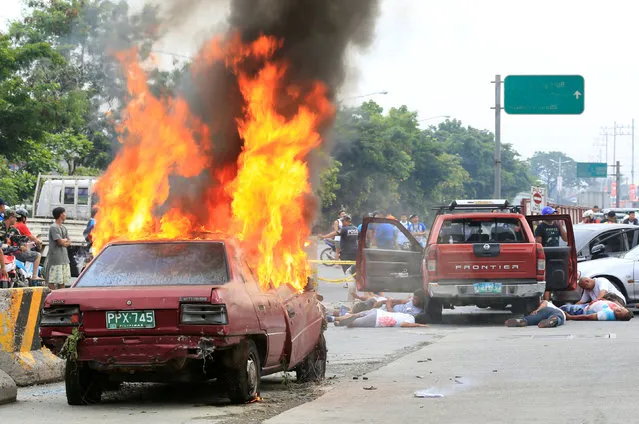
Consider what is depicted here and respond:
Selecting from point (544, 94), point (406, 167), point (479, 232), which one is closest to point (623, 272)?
point (479, 232)

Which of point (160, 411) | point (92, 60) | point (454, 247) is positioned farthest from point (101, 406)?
point (92, 60)

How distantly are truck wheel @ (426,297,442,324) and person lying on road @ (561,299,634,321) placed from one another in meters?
2.18

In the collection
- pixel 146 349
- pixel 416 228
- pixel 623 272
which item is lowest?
pixel 146 349

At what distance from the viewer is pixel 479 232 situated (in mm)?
18375

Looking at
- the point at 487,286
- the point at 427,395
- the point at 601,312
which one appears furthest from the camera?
the point at 601,312

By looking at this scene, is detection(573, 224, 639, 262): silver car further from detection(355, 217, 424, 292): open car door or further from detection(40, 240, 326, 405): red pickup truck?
detection(40, 240, 326, 405): red pickup truck

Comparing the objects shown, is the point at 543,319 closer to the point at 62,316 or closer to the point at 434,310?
the point at 434,310

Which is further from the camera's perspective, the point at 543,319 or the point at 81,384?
the point at 543,319

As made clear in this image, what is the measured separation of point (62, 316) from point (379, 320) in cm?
971

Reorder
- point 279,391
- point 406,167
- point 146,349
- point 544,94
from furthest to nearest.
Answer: point 406,167 → point 544,94 → point 279,391 → point 146,349

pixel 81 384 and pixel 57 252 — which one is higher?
pixel 57 252

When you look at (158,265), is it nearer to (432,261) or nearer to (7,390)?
(7,390)

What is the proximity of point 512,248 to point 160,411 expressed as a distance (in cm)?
996

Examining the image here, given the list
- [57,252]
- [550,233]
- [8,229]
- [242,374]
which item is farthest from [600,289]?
[242,374]
